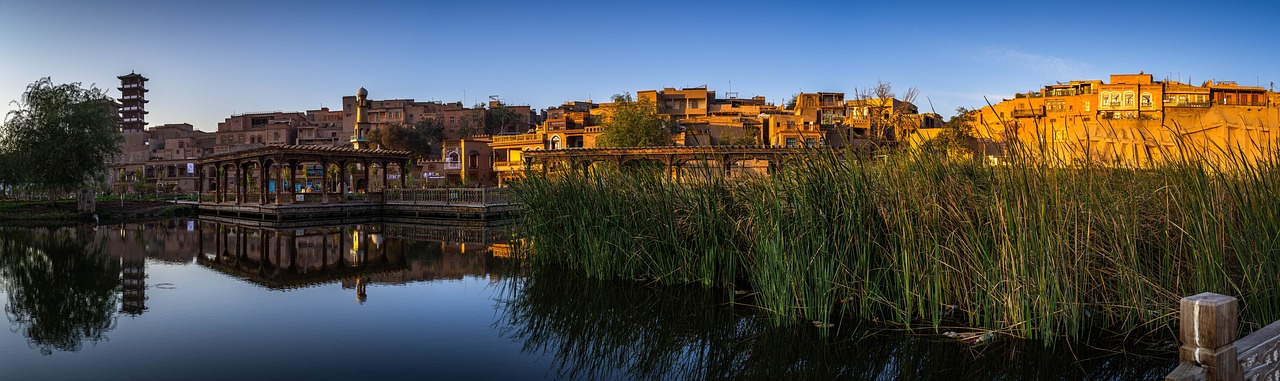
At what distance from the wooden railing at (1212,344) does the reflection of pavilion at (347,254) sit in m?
9.20

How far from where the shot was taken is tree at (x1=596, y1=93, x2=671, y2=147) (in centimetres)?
4269

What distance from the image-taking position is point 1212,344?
2760 mm

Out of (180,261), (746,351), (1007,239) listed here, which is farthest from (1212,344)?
(180,261)

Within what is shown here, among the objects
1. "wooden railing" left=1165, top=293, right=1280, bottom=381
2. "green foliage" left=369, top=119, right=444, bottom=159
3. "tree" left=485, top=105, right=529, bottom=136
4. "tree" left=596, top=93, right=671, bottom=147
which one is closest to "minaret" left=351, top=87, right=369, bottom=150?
"green foliage" left=369, top=119, right=444, bottom=159

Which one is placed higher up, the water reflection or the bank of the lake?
the bank of the lake

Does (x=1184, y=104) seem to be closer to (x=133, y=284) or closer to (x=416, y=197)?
(x=416, y=197)

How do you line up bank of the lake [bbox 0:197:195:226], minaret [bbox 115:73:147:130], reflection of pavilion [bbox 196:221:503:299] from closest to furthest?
reflection of pavilion [bbox 196:221:503:299] → bank of the lake [bbox 0:197:195:226] → minaret [bbox 115:73:147:130]

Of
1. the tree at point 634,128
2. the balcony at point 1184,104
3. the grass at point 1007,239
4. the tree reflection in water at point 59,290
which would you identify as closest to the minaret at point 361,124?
the tree at point 634,128

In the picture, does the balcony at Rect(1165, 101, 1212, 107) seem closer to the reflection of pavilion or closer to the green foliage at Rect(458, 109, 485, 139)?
the reflection of pavilion

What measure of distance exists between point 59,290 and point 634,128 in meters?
34.0

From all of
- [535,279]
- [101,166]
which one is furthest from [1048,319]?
[101,166]

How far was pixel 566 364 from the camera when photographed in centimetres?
609

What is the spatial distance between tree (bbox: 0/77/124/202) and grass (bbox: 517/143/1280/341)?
28657mm

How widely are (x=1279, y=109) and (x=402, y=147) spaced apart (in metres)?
55.5
